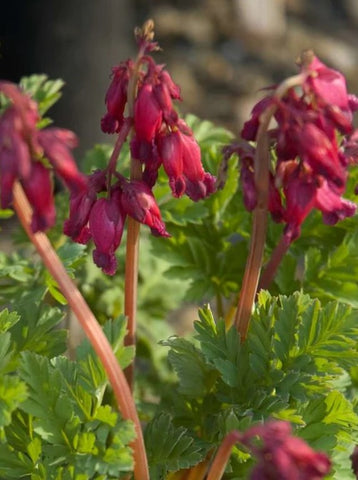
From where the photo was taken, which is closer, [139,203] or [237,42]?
[139,203]

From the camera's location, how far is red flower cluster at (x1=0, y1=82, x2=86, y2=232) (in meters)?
0.98

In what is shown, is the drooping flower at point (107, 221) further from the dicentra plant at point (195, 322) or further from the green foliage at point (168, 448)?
the green foliage at point (168, 448)

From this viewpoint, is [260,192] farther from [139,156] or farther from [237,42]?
[237,42]

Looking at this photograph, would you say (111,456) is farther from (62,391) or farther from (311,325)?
(311,325)

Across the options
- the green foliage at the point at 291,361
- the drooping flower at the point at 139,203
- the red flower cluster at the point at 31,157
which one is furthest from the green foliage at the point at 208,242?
the red flower cluster at the point at 31,157

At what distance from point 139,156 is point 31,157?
10.4 inches

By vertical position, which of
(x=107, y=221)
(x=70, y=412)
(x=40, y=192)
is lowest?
(x=70, y=412)

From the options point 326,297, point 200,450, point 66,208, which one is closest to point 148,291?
point 66,208

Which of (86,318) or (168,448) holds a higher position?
(86,318)

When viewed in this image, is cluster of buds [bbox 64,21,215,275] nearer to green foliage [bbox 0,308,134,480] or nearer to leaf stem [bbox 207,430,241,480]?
green foliage [bbox 0,308,134,480]

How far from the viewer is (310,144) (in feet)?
3.59

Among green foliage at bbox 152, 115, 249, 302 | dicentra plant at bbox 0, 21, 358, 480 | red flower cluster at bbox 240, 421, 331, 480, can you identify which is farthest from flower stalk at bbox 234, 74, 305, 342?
green foliage at bbox 152, 115, 249, 302

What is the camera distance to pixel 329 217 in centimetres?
121

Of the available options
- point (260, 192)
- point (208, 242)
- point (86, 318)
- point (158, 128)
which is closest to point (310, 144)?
point (260, 192)
